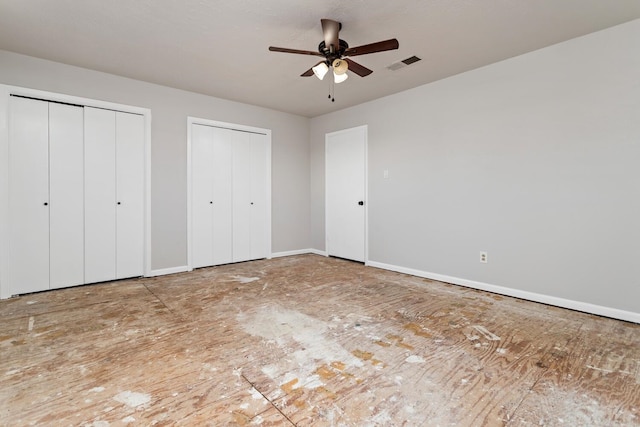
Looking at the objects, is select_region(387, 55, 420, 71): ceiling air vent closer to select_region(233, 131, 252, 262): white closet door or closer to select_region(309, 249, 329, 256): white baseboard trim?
select_region(233, 131, 252, 262): white closet door

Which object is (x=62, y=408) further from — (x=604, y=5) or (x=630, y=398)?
(x=604, y=5)

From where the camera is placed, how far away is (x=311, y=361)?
1.99 metres

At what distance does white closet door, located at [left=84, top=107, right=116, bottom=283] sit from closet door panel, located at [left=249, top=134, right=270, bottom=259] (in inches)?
76.7

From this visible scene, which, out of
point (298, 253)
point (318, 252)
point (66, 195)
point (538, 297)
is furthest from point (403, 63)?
point (66, 195)

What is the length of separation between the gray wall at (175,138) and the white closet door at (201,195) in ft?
0.46

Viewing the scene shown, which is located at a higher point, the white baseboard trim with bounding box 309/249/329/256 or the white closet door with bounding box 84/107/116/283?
the white closet door with bounding box 84/107/116/283

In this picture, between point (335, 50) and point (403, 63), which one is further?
point (403, 63)

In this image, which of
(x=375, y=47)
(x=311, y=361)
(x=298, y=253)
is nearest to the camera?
(x=311, y=361)

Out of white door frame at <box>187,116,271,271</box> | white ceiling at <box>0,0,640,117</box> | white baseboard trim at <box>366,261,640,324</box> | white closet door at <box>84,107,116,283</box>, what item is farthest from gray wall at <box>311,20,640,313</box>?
white closet door at <box>84,107,116,283</box>

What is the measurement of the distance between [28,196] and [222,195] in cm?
220

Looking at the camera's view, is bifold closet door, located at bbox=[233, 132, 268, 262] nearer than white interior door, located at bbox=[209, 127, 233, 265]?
No

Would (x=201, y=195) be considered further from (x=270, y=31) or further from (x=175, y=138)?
(x=270, y=31)

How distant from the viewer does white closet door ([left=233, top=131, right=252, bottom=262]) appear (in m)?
4.96

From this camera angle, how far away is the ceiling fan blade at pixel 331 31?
2482 mm
